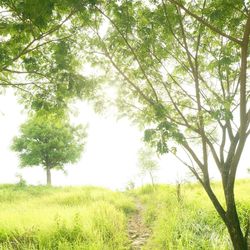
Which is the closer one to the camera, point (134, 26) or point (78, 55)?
point (134, 26)

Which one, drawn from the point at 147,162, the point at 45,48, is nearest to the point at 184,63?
the point at 45,48

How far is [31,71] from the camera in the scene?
5887 mm

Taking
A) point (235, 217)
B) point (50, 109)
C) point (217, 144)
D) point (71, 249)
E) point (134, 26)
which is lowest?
point (71, 249)

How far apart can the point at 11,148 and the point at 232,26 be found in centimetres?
2355

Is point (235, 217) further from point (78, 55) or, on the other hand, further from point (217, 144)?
point (78, 55)

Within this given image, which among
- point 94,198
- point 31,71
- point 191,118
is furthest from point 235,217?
point 94,198

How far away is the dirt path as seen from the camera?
7.16 meters

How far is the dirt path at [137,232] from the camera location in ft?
23.5

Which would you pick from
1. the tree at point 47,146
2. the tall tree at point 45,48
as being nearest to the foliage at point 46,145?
the tree at point 47,146

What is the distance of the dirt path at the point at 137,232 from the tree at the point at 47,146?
49.7 feet

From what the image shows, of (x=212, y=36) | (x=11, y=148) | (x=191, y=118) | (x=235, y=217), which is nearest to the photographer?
(x=235, y=217)

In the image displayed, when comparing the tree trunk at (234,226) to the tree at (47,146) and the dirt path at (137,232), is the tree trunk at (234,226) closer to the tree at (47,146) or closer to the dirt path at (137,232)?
the dirt path at (137,232)

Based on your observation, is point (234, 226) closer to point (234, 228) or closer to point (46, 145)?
point (234, 228)

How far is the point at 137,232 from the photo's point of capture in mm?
8328
